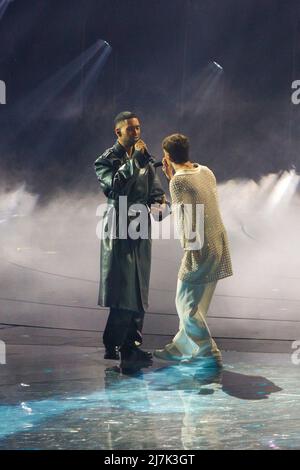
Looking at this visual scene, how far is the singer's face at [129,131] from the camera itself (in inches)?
235

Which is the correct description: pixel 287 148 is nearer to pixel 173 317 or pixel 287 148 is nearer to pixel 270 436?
pixel 173 317

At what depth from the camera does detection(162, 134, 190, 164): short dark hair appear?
19.1 feet

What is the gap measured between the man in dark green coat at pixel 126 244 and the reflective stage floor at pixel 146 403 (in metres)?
0.24

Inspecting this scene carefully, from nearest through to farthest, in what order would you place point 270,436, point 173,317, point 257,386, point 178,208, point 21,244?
point 270,436, point 257,386, point 178,208, point 173,317, point 21,244

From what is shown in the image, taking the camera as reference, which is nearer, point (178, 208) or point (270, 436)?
point (270, 436)

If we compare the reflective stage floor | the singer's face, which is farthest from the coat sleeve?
the reflective stage floor

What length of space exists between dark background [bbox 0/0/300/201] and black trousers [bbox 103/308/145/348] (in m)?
8.81

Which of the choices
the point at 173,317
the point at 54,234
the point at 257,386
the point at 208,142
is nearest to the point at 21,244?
the point at 54,234

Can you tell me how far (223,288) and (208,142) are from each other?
6.11 metres

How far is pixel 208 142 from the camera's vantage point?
51.0ft

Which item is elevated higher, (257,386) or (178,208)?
(178,208)
